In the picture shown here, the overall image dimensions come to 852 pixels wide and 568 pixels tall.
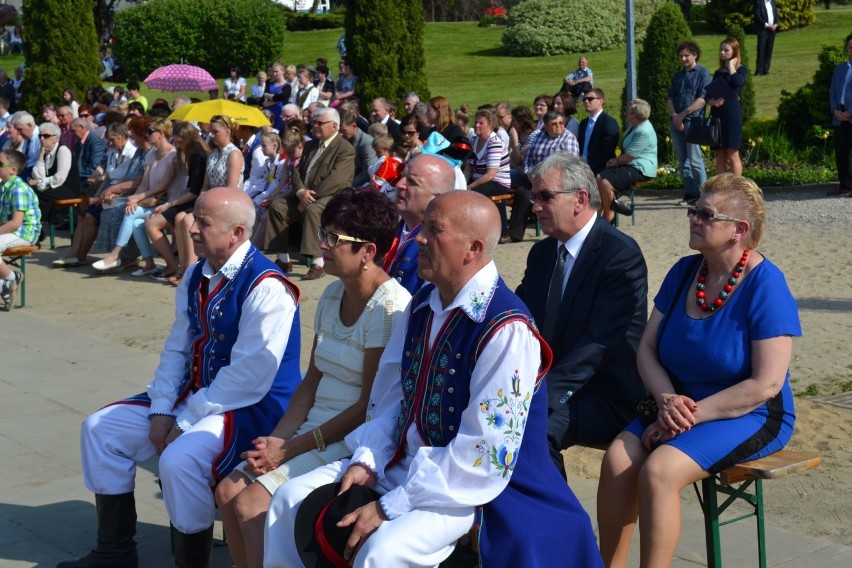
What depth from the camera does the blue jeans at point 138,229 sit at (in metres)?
12.0

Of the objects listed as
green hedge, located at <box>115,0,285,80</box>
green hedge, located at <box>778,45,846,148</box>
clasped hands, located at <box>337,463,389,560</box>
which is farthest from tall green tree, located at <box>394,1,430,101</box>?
green hedge, located at <box>115,0,285,80</box>

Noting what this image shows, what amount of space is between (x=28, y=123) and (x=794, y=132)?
11.2 m

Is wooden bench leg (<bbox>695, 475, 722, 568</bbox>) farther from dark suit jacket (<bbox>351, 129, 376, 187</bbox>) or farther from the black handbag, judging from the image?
the black handbag

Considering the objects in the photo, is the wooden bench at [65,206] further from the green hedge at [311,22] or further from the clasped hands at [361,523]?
the green hedge at [311,22]

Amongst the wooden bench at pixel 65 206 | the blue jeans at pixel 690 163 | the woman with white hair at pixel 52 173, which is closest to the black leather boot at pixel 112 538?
the wooden bench at pixel 65 206

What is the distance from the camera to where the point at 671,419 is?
13.2ft

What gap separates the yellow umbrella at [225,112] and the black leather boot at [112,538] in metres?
9.21

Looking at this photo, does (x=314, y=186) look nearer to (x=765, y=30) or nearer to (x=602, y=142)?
(x=602, y=142)

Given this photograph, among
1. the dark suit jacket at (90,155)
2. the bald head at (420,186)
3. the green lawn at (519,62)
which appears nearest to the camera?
the bald head at (420,186)

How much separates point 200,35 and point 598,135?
2811 centimetres

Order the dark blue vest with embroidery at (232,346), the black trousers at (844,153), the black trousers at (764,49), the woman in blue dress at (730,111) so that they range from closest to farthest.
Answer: the dark blue vest with embroidery at (232,346), the woman in blue dress at (730,111), the black trousers at (844,153), the black trousers at (764,49)

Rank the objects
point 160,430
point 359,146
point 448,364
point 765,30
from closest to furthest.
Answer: point 448,364 → point 160,430 → point 359,146 → point 765,30

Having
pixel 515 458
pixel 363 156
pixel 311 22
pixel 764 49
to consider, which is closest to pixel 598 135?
pixel 363 156

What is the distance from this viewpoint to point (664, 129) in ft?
58.9
